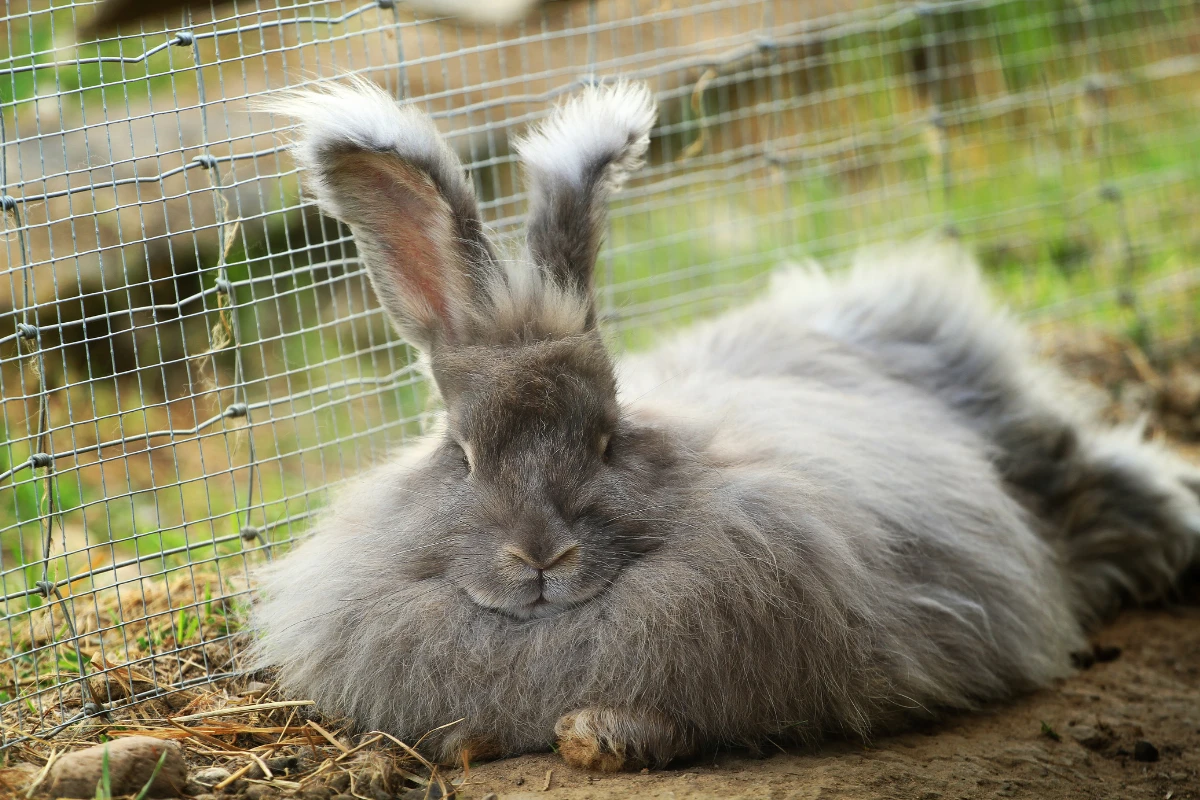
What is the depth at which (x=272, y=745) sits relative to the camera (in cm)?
277

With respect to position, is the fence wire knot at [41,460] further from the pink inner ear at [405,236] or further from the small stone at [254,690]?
the pink inner ear at [405,236]

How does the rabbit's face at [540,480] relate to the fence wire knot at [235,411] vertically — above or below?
below

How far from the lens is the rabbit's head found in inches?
103

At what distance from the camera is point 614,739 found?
101 inches

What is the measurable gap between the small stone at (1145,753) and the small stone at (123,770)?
2212mm

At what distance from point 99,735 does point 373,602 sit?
71cm

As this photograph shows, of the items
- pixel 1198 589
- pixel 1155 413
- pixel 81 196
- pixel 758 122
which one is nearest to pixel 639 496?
pixel 1198 589

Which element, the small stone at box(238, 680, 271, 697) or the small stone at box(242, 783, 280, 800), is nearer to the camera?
the small stone at box(242, 783, 280, 800)

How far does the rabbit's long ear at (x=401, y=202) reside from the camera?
271 centimetres

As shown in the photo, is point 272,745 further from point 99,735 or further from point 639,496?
point 639,496

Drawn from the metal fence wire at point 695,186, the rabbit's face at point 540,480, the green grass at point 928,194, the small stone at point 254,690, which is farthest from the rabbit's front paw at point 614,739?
the green grass at point 928,194

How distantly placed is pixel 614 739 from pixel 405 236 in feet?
4.14

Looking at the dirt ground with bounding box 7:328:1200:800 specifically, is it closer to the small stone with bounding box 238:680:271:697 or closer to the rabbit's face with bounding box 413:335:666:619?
the small stone with bounding box 238:680:271:697

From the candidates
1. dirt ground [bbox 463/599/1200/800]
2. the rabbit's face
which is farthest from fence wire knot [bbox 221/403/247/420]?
dirt ground [bbox 463/599/1200/800]
